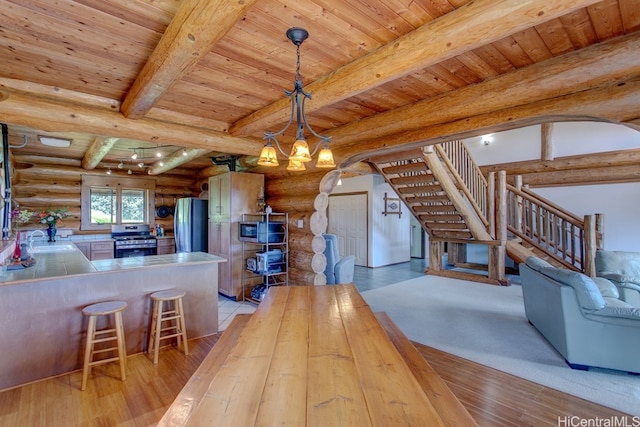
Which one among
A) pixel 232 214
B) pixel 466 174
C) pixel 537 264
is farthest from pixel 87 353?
pixel 466 174

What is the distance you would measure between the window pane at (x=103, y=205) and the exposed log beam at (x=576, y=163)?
911cm

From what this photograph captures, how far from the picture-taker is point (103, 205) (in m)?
6.80

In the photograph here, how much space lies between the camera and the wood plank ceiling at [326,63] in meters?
1.67

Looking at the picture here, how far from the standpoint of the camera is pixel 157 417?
2.07 meters

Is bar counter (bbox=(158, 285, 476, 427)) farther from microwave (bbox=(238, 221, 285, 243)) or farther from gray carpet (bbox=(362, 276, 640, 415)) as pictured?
microwave (bbox=(238, 221, 285, 243))

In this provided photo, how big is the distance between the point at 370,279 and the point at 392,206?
105 inches

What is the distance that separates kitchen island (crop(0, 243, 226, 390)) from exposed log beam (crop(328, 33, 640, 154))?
9.15ft

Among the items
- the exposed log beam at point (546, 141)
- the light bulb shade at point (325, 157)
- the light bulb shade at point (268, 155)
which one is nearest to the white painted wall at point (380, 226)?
the exposed log beam at point (546, 141)

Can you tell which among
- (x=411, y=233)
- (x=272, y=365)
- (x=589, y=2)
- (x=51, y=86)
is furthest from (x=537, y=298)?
(x=411, y=233)

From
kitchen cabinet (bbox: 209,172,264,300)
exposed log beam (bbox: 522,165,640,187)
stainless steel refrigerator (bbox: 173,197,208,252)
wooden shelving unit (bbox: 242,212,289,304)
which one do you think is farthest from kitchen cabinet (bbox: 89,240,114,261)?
exposed log beam (bbox: 522,165,640,187)

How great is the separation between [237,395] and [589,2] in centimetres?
223

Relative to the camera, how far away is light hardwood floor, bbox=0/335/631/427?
6.82 feet

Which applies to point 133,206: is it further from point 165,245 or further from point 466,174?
point 466,174

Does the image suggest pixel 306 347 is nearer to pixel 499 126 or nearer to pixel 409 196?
pixel 499 126
